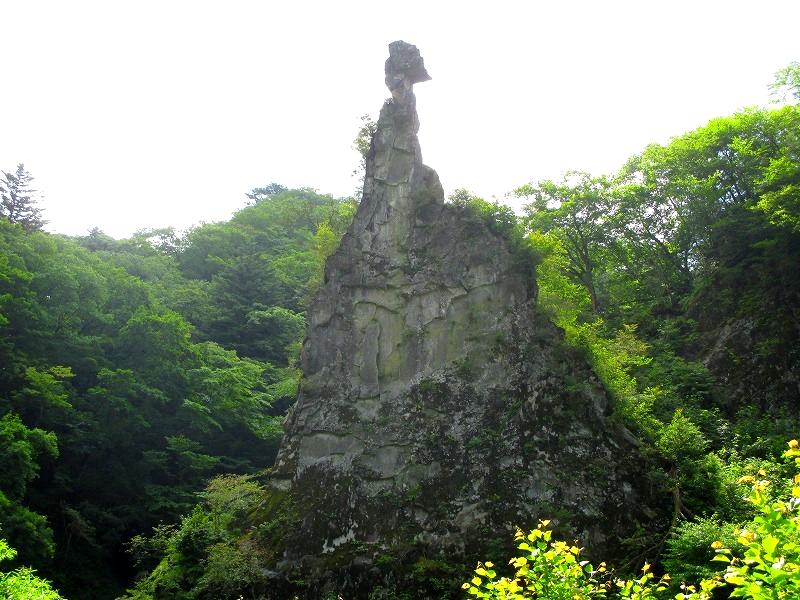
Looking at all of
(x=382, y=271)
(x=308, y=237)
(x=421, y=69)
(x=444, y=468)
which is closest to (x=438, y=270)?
(x=382, y=271)

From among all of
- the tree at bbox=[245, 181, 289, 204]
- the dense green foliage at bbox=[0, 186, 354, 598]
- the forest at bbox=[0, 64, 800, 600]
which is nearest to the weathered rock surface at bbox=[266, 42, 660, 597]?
the forest at bbox=[0, 64, 800, 600]

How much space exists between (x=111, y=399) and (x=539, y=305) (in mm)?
14966

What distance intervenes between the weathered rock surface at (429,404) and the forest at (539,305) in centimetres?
92

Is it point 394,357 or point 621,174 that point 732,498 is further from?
point 621,174

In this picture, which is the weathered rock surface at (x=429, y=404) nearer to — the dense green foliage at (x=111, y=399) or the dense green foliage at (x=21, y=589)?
the dense green foliage at (x=111, y=399)

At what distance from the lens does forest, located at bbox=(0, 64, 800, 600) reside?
18.2 meters

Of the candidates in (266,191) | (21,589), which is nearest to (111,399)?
(21,589)

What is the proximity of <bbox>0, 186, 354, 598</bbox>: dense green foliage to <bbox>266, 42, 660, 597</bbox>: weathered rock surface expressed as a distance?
3945 millimetres

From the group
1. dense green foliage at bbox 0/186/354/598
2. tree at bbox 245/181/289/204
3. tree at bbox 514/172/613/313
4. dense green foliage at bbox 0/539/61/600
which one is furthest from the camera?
tree at bbox 245/181/289/204

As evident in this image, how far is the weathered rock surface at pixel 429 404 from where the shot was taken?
17969 millimetres

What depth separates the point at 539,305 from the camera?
21.1m

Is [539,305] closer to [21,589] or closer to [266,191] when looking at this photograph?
[21,589]

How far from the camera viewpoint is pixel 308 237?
42.2 metres

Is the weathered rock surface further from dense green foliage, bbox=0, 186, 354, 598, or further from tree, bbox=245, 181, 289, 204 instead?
tree, bbox=245, 181, 289, 204
